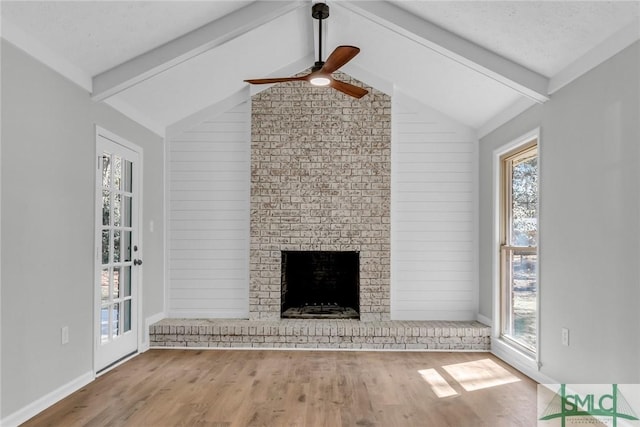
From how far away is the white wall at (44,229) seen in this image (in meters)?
2.90

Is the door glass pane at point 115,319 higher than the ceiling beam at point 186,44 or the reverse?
the reverse

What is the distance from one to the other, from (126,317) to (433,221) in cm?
346

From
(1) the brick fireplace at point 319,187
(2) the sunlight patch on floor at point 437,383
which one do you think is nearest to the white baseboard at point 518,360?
(2) the sunlight patch on floor at point 437,383

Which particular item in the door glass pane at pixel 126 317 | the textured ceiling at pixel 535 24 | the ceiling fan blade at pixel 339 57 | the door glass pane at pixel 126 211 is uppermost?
the textured ceiling at pixel 535 24

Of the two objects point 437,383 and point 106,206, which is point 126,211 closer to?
point 106,206

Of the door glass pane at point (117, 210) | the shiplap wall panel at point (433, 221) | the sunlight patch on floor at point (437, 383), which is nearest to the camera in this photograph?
the sunlight patch on floor at point (437, 383)

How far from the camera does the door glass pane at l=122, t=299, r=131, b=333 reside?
4.57m

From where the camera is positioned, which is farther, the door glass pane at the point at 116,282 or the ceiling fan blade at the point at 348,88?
the door glass pane at the point at 116,282

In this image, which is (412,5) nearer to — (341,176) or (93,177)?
(341,176)

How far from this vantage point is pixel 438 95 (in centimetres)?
520

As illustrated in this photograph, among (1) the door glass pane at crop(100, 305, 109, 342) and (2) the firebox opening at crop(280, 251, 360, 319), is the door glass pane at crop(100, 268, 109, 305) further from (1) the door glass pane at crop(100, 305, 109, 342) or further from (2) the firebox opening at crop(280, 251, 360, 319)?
(2) the firebox opening at crop(280, 251, 360, 319)

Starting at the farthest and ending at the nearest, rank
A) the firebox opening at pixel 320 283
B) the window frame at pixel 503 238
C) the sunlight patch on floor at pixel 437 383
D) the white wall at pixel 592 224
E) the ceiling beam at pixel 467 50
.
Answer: the firebox opening at pixel 320 283
the window frame at pixel 503 238
the ceiling beam at pixel 467 50
the sunlight patch on floor at pixel 437 383
the white wall at pixel 592 224

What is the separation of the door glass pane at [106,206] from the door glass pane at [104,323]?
75 centimetres

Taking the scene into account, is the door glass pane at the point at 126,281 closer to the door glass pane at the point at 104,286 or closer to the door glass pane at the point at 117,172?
the door glass pane at the point at 104,286
